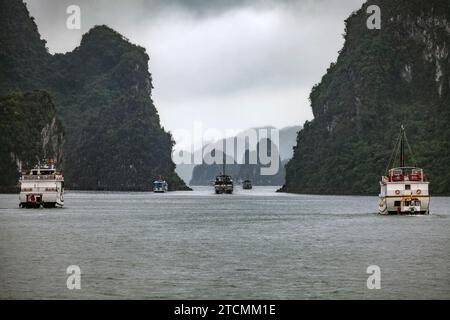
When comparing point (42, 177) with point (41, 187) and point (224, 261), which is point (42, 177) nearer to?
point (41, 187)

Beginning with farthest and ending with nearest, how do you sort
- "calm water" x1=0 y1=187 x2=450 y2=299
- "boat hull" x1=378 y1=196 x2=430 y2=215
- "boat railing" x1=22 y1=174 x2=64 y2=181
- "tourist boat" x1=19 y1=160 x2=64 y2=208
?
"tourist boat" x1=19 y1=160 x2=64 y2=208 → "boat railing" x1=22 y1=174 x2=64 y2=181 → "boat hull" x1=378 y1=196 x2=430 y2=215 → "calm water" x1=0 y1=187 x2=450 y2=299

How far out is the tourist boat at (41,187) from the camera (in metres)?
129

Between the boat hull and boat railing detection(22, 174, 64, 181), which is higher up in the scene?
boat railing detection(22, 174, 64, 181)

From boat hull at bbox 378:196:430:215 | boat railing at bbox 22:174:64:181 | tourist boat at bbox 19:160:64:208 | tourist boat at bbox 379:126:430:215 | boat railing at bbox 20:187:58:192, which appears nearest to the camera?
tourist boat at bbox 379:126:430:215

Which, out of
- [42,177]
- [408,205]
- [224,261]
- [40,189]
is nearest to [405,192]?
[408,205]

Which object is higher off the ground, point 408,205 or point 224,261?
point 408,205

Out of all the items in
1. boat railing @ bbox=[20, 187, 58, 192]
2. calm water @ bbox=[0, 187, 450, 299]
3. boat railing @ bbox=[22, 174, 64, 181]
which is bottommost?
calm water @ bbox=[0, 187, 450, 299]

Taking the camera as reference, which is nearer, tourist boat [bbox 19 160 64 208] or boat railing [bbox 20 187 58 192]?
tourist boat [bbox 19 160 64 208]

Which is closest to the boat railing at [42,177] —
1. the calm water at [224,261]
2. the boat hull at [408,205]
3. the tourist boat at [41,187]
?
the tourist boat at [41,187]

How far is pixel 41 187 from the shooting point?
13338 cm

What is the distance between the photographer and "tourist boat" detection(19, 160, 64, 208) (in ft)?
422

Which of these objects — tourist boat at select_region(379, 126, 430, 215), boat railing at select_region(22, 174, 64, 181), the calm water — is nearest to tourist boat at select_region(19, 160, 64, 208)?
boat railing at select_region(22, 174, 64, 181)

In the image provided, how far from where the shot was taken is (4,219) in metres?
Result: 100

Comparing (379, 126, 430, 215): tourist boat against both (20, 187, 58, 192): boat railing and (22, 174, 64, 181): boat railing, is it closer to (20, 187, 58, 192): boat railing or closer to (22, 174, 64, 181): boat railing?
(22, 174, 64, 181): boat railing
